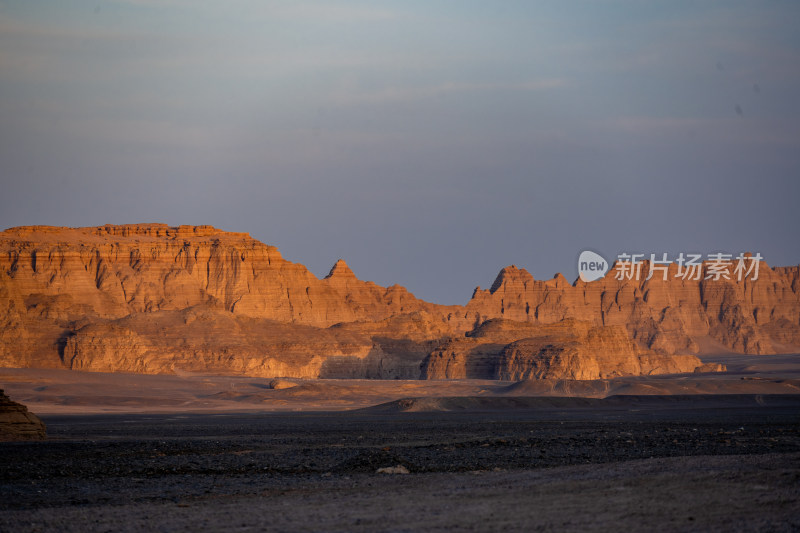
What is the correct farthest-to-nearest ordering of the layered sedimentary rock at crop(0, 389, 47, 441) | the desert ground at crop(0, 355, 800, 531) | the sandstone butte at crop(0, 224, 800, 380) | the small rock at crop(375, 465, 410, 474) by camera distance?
the sandstone butte at crop(0, 224, 800, 380) < the layered sedimentary rock at crop(0, 389, 47, 441) < the small rock at crop(375, 465, 410, 474) < the desert ground at crop(0, 355, 800, 531)

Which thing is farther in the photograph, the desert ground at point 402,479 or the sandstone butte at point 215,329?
the sandstone butte at point 215,329

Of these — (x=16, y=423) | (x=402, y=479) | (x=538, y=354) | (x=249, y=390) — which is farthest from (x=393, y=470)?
(x=538, y=354)

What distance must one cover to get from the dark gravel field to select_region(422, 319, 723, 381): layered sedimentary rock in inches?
3691

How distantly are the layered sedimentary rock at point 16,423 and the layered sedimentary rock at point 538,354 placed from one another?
94.7 meters

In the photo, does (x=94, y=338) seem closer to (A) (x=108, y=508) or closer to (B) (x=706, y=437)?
(B) (x=706, y=437)

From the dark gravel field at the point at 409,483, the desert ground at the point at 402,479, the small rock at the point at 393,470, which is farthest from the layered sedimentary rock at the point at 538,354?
the small rock at the point at 393,470

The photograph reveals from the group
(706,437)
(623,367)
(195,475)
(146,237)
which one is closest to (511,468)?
(195,475)

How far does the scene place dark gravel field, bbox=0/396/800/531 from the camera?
17.0 metres

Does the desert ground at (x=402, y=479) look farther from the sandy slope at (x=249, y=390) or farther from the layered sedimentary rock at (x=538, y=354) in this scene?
the layered sedimentary rock at (x=538, y=354)

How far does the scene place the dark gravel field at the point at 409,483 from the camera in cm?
1695

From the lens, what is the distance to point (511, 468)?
26062mm

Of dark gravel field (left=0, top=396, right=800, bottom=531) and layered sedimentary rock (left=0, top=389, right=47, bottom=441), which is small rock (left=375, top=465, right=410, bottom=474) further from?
layered sedimentary rock (left=0, top=389, right=47, bottom=441)

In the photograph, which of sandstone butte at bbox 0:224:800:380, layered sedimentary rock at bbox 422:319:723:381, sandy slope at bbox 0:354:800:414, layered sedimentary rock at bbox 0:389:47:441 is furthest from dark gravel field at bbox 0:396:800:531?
sandstone butte at bbox 0:224:800:380

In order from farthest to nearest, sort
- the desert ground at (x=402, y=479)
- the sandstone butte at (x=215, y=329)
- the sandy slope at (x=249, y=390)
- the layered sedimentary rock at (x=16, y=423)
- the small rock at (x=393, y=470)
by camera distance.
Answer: the sandstone butte at (x=215, y=329) → the sandy slope at (x=249, y=390) → the layered sedimentary rock at (x=16, y=423) → the small rock at (x=393, y=470) → the desert ground at (x=402, y=479)
